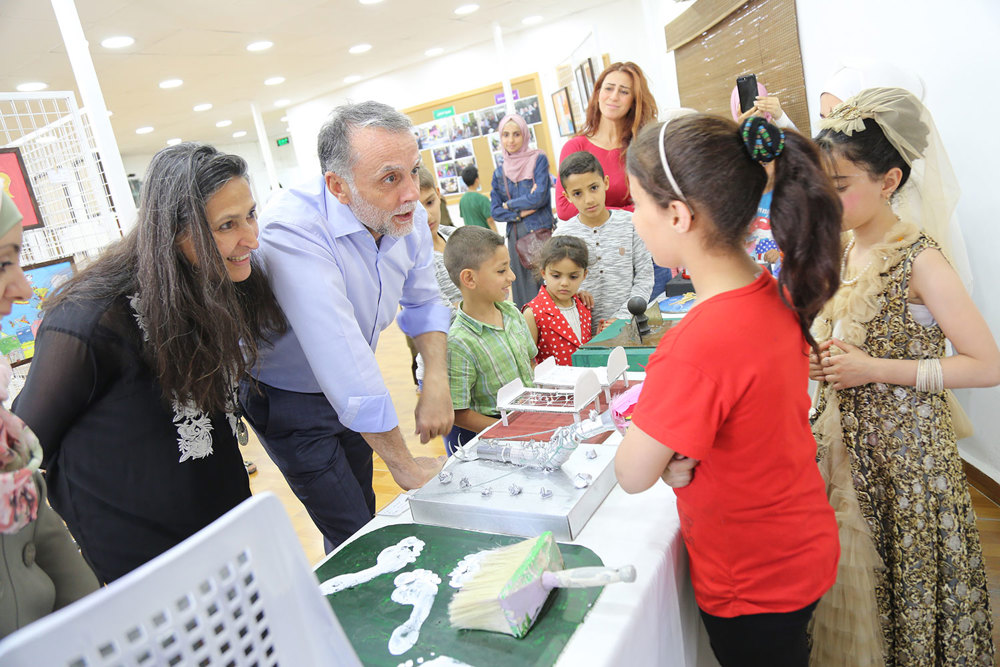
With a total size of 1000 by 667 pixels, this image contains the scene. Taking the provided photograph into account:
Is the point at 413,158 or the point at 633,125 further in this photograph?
the point at 633,125

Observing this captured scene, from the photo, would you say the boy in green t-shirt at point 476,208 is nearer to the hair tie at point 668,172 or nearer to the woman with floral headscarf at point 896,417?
the woman with floral headscarf at point 896,417

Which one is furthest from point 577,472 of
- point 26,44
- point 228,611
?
point 26,44

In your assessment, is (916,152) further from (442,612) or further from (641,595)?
(442,612)

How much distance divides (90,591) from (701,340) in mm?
932

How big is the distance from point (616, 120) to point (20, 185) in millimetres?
2670

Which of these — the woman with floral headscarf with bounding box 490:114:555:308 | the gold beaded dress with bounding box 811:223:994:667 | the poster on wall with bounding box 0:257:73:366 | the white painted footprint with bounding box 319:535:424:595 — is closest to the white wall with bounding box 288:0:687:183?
the woman with floral headscarf with bounding box 490:114:555:308

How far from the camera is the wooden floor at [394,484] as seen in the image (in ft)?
6.63

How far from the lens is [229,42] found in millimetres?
5832

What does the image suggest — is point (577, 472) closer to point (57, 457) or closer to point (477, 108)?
point (57, 457)

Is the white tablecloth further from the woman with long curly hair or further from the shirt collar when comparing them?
the shirt collar

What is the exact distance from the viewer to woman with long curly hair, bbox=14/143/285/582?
1118 mm

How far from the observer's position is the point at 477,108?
8398 mm

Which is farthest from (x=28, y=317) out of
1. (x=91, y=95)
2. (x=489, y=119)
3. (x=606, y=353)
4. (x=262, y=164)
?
(x=262, y=164)

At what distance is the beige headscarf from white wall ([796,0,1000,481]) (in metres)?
0.71
